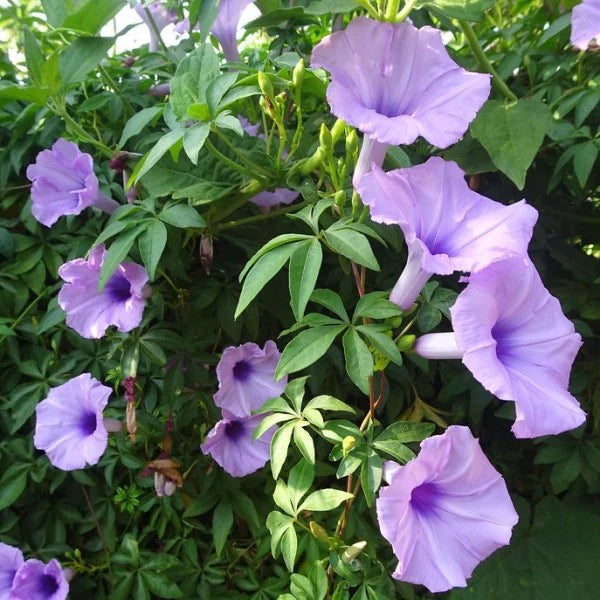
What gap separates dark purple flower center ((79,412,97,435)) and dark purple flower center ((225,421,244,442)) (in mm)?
Answer: 261

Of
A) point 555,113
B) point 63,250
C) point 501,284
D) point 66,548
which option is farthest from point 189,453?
point 555,113

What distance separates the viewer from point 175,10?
142cm

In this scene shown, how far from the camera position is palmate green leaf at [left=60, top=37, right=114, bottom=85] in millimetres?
983

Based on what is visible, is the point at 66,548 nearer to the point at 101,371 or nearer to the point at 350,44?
the point at 101,371

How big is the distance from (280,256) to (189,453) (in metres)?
0.60

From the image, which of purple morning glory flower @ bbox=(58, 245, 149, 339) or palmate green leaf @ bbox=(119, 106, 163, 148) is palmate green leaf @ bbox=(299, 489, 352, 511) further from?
palmate green leaf @ bbox=(119, 106, 163, 148)

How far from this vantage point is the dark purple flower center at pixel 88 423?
3.62 feet

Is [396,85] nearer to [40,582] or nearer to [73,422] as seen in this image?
[73,422]

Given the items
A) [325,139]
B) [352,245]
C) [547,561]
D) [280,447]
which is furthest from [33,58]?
[547,561]

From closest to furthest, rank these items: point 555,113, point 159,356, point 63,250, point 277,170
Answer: point 277,170 → point 159,356 → point 555,113 → point 63,250

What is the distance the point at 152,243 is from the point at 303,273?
0.31 meters

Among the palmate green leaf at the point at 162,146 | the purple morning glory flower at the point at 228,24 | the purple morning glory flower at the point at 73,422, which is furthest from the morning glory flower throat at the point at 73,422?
the purple morning glory flower at the point at 228,24

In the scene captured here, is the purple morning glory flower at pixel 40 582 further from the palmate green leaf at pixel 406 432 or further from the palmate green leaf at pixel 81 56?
the palmate green leaf at pixel 81 56

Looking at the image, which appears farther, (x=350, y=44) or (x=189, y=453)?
(x=189, y=453)
